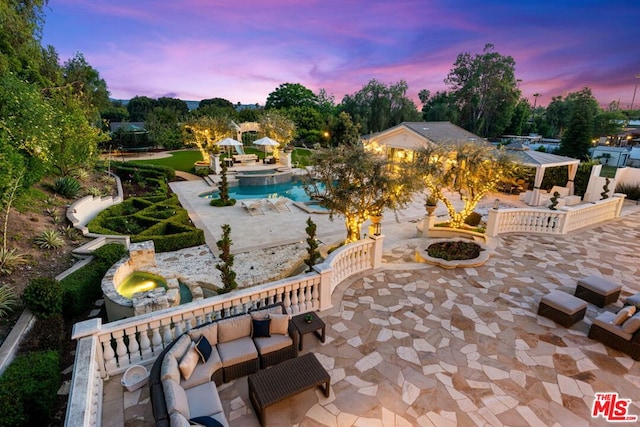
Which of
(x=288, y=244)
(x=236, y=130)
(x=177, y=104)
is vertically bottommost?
(x=288, y=244)

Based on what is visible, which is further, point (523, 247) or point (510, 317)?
point (523, 247)

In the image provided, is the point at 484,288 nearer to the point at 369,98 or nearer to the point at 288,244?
the point at 288,244

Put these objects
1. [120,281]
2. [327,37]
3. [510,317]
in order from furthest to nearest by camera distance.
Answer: [327,37]
[120,281]
[510,317]

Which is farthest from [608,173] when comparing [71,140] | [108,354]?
[71,140]

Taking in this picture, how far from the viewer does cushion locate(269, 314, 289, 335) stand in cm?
511

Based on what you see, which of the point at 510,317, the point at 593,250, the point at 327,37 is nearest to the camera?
the point at 510,317

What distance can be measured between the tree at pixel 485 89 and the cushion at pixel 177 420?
54.3 meters

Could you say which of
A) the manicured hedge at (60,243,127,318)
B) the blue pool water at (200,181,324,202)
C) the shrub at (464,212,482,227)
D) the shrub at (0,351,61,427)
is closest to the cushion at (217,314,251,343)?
the shrub at (0,351,61,427)

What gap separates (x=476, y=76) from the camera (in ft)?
154

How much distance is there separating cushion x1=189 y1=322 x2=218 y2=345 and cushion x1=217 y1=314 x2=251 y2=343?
0.21 ft

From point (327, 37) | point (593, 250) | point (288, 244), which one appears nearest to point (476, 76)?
point (327, 37)

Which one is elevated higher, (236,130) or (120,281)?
(236,130)

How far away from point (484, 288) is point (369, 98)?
45291mm

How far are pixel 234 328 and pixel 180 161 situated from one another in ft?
102
